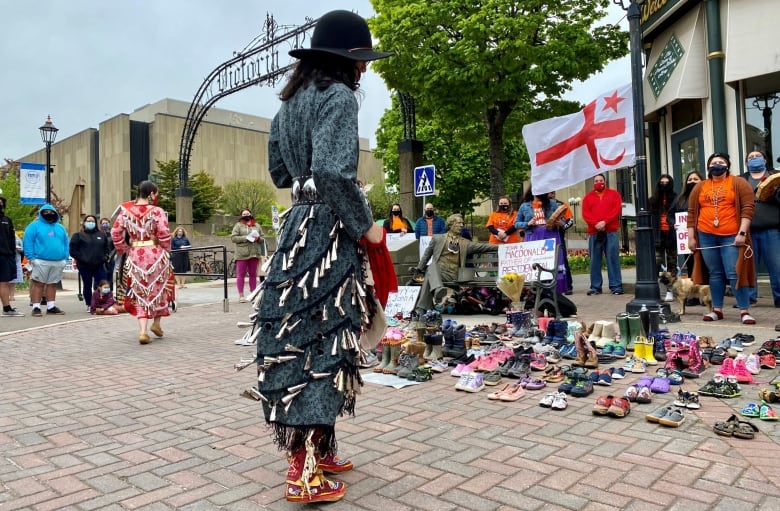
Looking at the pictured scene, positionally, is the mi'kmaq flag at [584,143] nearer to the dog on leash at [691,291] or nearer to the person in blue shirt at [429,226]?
the dog on leash at [691,291]

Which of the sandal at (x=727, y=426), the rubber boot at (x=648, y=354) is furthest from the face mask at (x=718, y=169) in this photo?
the sandal at (x=727, y=426)

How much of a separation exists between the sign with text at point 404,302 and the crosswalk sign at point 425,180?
428cm

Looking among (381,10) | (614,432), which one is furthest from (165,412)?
(381,10)

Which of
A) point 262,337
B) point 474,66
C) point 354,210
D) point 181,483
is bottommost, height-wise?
point 181,483

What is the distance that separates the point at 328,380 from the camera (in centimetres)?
238

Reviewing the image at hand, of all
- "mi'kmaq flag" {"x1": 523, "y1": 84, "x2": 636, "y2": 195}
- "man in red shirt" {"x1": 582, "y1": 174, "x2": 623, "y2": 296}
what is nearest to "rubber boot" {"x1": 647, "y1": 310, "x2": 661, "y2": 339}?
"mi'kmaq flag" {"x1": 523, "y1": 84, "x2": 636, "y2": 195}

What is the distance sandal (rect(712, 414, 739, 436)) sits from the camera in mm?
3119

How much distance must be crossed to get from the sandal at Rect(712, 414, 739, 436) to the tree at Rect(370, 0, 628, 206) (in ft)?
36.6

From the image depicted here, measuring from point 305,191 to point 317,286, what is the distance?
417 millimetres

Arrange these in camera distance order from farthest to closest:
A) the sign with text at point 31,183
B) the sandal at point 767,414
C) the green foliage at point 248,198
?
the green foliage at point 248,198, the sign with text at point 31,183, the sandal at point 767,414

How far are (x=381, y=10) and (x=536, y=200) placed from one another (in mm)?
8140

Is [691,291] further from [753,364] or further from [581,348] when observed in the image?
[581,348]

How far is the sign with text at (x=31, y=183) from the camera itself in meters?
17.3

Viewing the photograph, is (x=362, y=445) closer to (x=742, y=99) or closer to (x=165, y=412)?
(x=165, y=412)
